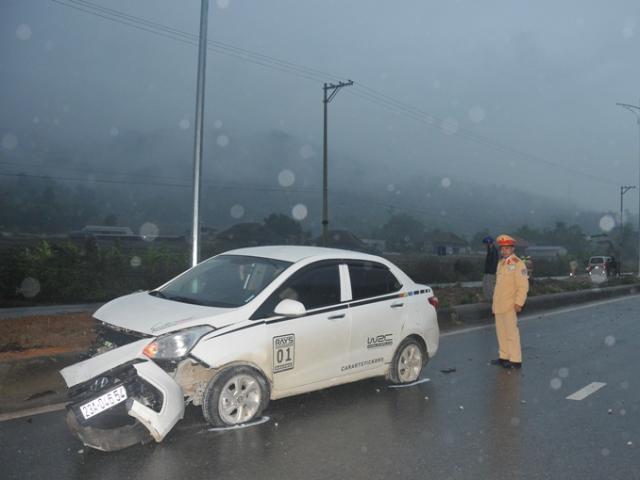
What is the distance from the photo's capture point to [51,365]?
687cm

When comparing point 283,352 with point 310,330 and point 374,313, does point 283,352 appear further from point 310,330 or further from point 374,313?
point 374,313

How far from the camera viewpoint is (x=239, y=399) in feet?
18.5

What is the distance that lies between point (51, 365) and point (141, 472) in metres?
2.90

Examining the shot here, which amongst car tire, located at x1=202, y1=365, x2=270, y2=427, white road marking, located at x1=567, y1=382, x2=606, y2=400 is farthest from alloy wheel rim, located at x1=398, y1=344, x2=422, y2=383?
car tire, located at x1=202, y1=365, x2=270, y2=427

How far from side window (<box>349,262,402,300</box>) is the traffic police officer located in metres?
2.21

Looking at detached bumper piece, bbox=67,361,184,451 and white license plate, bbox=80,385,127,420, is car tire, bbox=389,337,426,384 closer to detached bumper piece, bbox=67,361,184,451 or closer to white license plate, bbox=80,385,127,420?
detached bumper piece, bbox=67,361,184,451

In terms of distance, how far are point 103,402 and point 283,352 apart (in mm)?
1718

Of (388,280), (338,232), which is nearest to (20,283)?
(388,280)

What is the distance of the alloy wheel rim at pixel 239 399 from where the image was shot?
554cm

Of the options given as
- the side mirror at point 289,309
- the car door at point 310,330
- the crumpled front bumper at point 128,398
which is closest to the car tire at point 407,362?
the car door at point 310,330

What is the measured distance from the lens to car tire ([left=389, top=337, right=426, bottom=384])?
24.1 feet

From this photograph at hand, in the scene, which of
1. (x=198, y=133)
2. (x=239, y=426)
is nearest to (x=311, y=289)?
(x=239, y=426)

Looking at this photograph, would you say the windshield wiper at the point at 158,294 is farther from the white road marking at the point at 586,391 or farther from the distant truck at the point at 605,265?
the distant truck at the point at 605,265

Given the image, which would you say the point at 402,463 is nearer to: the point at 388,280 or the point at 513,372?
the point at 388,280
